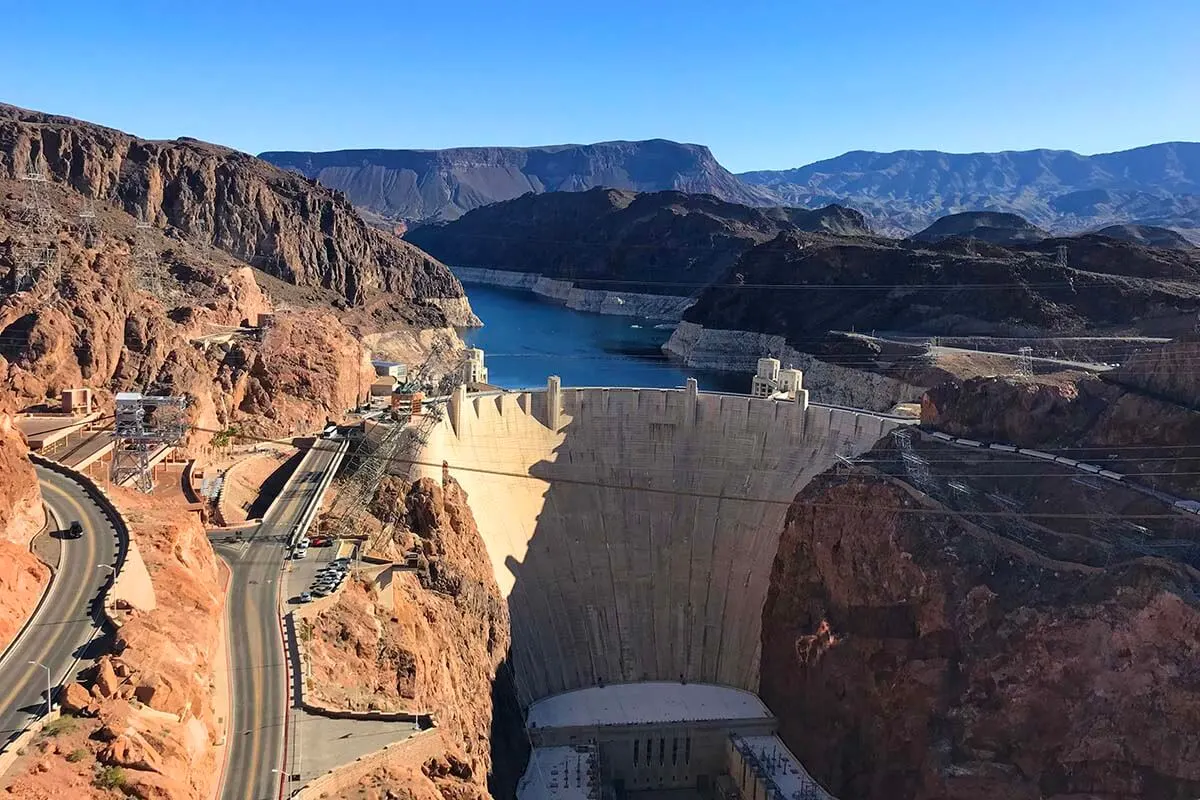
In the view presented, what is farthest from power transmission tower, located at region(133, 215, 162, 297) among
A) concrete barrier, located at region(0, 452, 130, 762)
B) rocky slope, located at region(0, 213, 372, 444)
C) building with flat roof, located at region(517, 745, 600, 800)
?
building with flat roof, located at region(517, 745, 600, 800)

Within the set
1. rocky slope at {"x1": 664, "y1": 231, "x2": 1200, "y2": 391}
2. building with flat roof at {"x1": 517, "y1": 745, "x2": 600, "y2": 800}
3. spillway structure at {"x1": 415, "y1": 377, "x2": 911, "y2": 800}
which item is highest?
rocky slope at {"x1": 664, "y1": 231, "x2": 1200, "y2": 391}

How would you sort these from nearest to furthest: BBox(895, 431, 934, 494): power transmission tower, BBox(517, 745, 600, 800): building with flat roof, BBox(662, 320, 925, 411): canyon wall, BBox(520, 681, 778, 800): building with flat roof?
A: BBox(517, 745, 600, 800): building with flat roof → BBox(520, 681, 778, 800): building with flat roof → BBox(895, 431, 934, 494): power transmission tower → BBox(662, 320, 925, 411): canyon wall

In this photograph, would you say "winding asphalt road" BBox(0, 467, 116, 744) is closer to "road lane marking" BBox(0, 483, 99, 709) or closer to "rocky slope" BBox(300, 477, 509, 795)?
"road lane marking" BBox(0, 483, 99, 709)

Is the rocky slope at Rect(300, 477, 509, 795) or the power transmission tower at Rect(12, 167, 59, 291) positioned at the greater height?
the power transmission tower at Rect(12, 167, 59, 291)

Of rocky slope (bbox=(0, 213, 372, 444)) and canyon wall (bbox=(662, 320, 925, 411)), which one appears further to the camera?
canyon wall (bbox=(662, 320, 925, 411))

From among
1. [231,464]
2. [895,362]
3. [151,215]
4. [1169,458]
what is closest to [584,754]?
[231,464]

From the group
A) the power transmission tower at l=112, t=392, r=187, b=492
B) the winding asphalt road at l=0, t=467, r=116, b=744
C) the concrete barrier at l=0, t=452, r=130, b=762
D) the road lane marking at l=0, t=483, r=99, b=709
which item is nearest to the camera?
the concrete barrier at l=0, t=452, r=130, b=762

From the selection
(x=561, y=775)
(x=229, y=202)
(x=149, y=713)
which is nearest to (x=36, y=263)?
(x=149, y=713)
